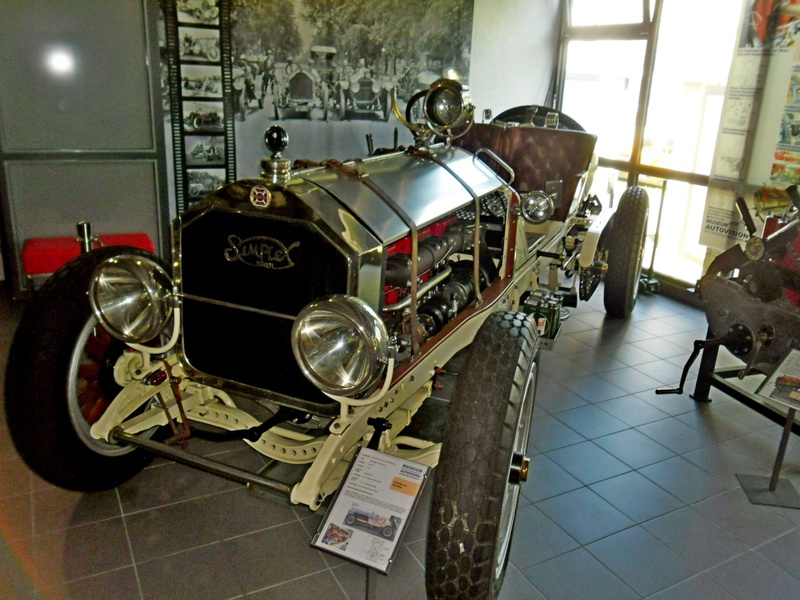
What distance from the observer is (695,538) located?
9.09ft

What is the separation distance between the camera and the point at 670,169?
6.29m

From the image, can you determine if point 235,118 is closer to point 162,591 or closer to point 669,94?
point 669,94

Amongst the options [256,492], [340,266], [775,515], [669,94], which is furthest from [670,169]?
[256,492]

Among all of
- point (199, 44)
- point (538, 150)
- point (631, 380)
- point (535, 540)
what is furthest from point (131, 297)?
point (199, 44)

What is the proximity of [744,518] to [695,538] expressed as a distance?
32cm

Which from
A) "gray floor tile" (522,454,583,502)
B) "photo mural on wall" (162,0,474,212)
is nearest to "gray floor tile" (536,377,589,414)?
"gray floor tile" (522,454,583,502)

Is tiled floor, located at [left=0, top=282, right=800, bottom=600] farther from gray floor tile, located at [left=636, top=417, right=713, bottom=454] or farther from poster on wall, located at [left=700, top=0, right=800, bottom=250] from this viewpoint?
poster on wall, located at [left=700, top=0, right=800, bottom=250]

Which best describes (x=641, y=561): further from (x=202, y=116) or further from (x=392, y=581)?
(x=202, y=116)

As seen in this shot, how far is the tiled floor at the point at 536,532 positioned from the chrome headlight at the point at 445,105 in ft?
5.47

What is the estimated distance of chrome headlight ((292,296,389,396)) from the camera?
1.98 meters

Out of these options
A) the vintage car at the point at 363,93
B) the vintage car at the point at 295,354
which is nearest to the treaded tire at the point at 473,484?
the vintage car at the point at 295,354

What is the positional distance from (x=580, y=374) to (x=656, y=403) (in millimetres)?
517

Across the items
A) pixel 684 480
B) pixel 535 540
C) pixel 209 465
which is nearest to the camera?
pixel 209 465

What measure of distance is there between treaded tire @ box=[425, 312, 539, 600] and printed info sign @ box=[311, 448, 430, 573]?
87 mm
